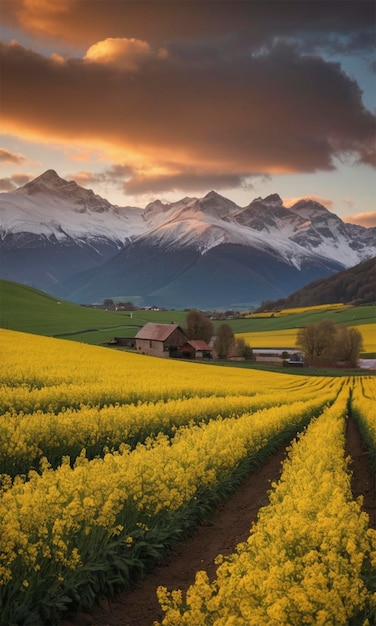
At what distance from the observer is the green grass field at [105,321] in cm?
12119

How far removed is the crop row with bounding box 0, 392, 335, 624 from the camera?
725cm

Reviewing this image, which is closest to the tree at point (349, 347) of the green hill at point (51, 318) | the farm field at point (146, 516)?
the green hill at point (51, 318)

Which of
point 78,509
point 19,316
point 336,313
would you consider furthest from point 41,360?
point 336,313

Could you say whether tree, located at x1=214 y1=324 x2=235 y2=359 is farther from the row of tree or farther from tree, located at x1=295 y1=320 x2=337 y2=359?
tree, located at x1=295 y1=320 x2=337 y2=359

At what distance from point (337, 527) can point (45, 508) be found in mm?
3939

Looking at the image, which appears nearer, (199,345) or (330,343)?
(330,343)

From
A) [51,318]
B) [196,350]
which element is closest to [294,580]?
[196,350]

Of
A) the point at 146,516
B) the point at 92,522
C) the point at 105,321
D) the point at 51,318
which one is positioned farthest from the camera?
the point at 105,321

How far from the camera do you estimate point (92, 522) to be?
841cm

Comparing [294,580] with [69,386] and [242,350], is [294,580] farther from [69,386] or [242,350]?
[242,350]

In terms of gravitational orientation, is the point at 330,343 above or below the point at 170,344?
above

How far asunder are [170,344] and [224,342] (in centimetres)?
959

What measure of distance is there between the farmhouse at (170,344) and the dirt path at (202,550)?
77675 mm

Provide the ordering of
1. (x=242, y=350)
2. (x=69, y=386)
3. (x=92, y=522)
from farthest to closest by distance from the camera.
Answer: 1. (x=242, y=350)
2. (x=69, y=386)
3. (x=92, y=522)
